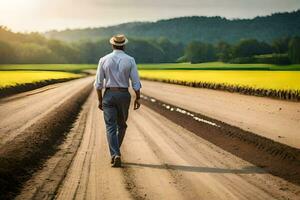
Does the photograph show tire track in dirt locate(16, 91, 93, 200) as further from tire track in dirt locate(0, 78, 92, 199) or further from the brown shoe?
the brown shoe

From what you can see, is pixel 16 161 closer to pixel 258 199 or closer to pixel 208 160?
pixel 208 160

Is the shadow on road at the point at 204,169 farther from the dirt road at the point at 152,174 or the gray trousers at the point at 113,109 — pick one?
the gray trousers at the point at 113,109

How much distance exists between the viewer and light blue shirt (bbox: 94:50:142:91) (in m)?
9.38

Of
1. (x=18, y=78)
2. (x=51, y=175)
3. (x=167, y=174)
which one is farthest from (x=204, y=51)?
(x=51, y=175)

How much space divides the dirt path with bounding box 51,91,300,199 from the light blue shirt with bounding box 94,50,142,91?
4.99 feet

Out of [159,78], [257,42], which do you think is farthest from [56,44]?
[159,78]

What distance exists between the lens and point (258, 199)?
6.50 metres

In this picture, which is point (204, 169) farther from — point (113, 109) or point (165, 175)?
point (113, 109)

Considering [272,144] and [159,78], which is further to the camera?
[159,78]

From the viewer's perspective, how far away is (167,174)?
819 centimetres

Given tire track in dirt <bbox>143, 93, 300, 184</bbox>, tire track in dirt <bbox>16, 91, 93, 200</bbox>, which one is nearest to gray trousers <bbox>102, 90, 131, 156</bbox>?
tire track in dirt <bbox>16, 91, 93, 200</bbox>

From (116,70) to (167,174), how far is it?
2374 mm

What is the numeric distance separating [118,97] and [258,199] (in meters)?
3.77

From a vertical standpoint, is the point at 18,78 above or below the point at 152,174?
below
